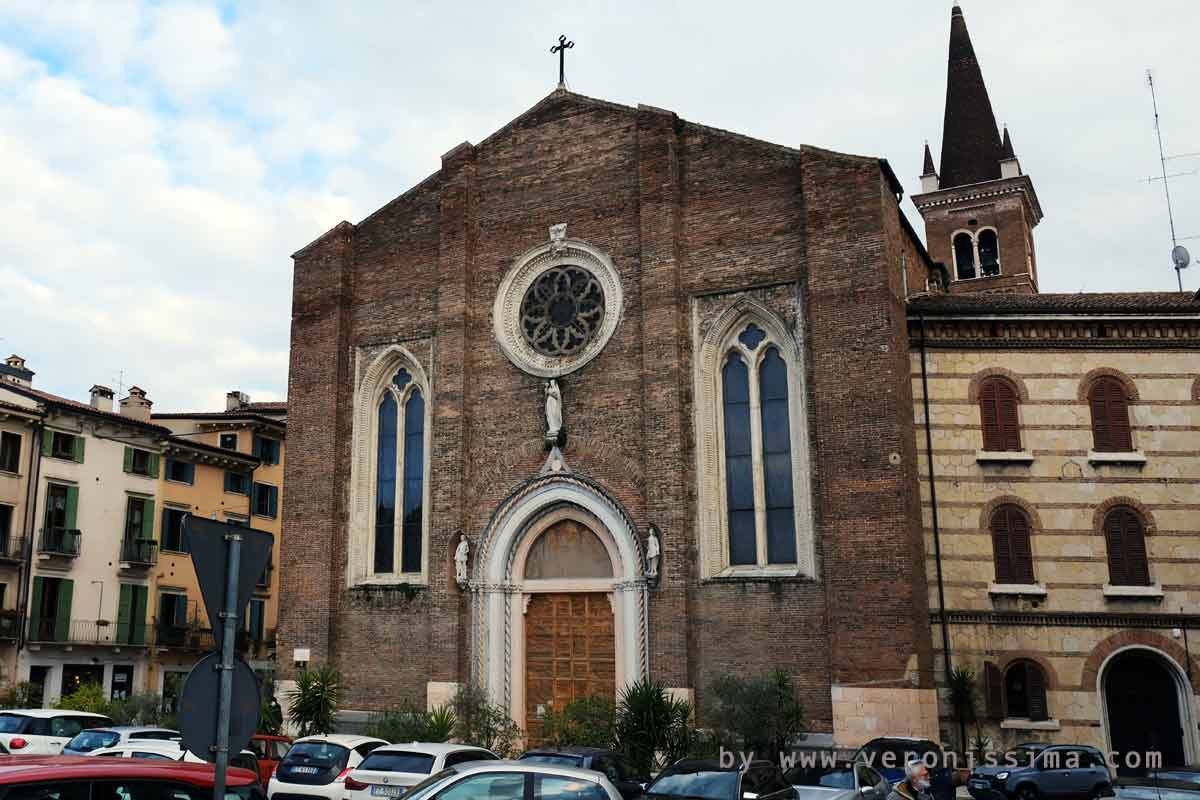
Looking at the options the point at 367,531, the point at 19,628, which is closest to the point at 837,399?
the point at 367,531

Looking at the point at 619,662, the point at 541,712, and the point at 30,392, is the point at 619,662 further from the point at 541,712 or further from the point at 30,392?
the point at 30,392

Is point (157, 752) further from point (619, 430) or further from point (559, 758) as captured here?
point (619, 430)

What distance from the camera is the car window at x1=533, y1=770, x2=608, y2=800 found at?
931 centimetres

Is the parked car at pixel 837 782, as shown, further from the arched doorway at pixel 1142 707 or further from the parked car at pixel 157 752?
the arched doorway at pixel 1142 707

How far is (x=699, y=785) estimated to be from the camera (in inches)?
457

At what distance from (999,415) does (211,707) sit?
1909 centimetres

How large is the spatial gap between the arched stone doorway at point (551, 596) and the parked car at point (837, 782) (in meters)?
8.55

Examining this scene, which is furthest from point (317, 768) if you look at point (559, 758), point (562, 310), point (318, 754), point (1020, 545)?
point (1020, 545)

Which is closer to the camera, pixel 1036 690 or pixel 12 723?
pixel 12 723

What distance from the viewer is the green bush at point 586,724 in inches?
739

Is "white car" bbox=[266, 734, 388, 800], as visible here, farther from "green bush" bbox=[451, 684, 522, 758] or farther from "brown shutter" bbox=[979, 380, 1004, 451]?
"brown shutter" bbox=[979, 380, 1004, 451]

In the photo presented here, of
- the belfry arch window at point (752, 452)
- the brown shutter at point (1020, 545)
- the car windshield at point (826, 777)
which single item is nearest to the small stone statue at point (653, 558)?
the belfry arch window at point (752, 452)

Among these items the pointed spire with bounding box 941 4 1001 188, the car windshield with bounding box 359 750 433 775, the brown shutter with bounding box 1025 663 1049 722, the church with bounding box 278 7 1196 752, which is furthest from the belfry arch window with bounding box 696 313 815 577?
the pointed spire with bounding box 941 4 1001 188

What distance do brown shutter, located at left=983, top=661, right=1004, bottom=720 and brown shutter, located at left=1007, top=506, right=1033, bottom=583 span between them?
70.9 inches
